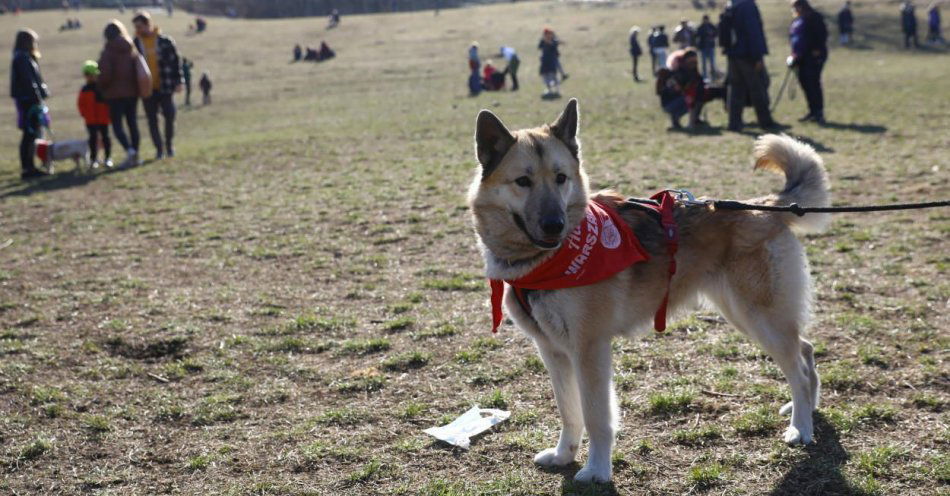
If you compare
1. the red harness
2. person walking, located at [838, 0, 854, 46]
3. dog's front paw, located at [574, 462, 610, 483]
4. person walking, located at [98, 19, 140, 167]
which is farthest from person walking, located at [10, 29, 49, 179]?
person walking, located at [838, 0, 854, 46]

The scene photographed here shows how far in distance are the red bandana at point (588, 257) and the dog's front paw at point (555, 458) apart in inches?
37.4

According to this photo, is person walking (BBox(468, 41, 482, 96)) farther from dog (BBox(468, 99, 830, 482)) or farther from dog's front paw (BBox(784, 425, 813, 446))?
dog's front paw (BBox(784, 425, 813, 446))

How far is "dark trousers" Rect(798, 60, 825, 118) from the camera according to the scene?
15234mm

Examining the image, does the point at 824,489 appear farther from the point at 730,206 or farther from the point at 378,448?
the point at 378,448

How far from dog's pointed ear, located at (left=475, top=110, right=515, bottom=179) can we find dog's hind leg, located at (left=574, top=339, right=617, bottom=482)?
1.04 metres

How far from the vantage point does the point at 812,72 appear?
50.2 ft

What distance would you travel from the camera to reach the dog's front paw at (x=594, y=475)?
3.93m

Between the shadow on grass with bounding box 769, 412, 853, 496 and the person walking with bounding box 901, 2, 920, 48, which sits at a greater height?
the person walking with bounding box 901, 2, 920, 48

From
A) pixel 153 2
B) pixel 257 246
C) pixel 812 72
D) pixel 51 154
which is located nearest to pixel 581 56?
pixel 812 72

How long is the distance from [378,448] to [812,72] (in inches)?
541

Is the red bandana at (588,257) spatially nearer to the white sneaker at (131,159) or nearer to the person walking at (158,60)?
the person walking at (158,60)

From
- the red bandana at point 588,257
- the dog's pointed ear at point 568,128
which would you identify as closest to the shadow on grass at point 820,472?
the red bandana at point 588,257

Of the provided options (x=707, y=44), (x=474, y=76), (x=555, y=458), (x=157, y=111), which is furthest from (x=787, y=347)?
(x=474, y=76)

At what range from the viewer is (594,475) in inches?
155
